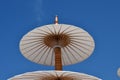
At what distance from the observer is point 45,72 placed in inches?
1353

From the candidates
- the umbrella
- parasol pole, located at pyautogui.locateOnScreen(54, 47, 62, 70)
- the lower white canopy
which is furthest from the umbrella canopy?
the lower white canopy

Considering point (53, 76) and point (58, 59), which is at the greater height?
point (58, 59)

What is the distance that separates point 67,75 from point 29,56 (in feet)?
32.4

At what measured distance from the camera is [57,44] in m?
39.7

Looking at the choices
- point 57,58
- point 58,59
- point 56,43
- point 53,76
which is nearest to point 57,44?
point 56,43

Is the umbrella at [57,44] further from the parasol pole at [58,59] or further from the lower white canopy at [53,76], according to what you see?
the lower white canopy at [53,76]

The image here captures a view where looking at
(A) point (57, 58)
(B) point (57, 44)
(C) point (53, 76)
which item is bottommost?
(C) point (53, 76)

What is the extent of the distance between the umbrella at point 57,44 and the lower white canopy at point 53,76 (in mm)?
2060

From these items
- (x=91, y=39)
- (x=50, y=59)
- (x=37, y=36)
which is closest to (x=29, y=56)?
(x=50, y=59)

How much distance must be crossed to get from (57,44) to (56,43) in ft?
0.58

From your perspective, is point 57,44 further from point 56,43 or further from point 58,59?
point 58,59

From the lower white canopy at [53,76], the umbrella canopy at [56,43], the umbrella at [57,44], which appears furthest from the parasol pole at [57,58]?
the lower white canopy at [53,76]

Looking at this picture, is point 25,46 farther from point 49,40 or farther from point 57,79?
point 57,79

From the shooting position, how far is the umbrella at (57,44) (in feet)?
123
